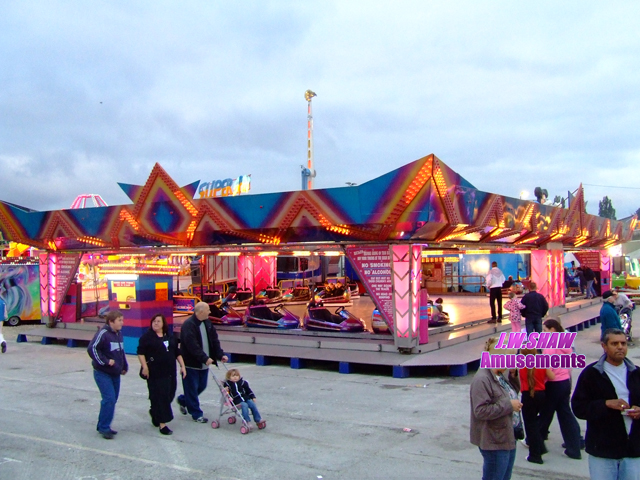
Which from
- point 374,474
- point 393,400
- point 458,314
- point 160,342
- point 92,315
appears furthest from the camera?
point 458,314

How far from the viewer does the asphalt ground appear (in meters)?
5.59

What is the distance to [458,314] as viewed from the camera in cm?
1962

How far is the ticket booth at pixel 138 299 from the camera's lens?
12812 millimetres

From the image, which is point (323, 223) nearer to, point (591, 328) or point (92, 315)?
point (92, 315)

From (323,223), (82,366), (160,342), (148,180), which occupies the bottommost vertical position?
(82,366)

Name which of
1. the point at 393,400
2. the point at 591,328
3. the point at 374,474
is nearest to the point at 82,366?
the point at 393,400

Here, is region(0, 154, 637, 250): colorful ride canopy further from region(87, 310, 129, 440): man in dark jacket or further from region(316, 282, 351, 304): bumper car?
region(316, 282, 351, 304): bumper car

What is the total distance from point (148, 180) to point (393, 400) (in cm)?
784

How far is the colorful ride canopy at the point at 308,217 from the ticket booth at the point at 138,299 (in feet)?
4.15

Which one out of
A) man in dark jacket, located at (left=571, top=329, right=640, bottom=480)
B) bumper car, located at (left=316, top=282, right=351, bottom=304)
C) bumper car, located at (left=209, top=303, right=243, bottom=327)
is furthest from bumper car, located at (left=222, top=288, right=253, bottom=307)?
man in dark jacket, located at (left=571, top=329, right=640, bottom=480)

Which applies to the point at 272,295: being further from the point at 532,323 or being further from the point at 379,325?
the point at 532,323

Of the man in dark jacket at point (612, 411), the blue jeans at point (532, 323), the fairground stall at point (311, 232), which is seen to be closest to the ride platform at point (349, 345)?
the fairground stall at point (311, 232)

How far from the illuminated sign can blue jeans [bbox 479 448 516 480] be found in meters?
29.4

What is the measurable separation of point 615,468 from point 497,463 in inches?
31.3
